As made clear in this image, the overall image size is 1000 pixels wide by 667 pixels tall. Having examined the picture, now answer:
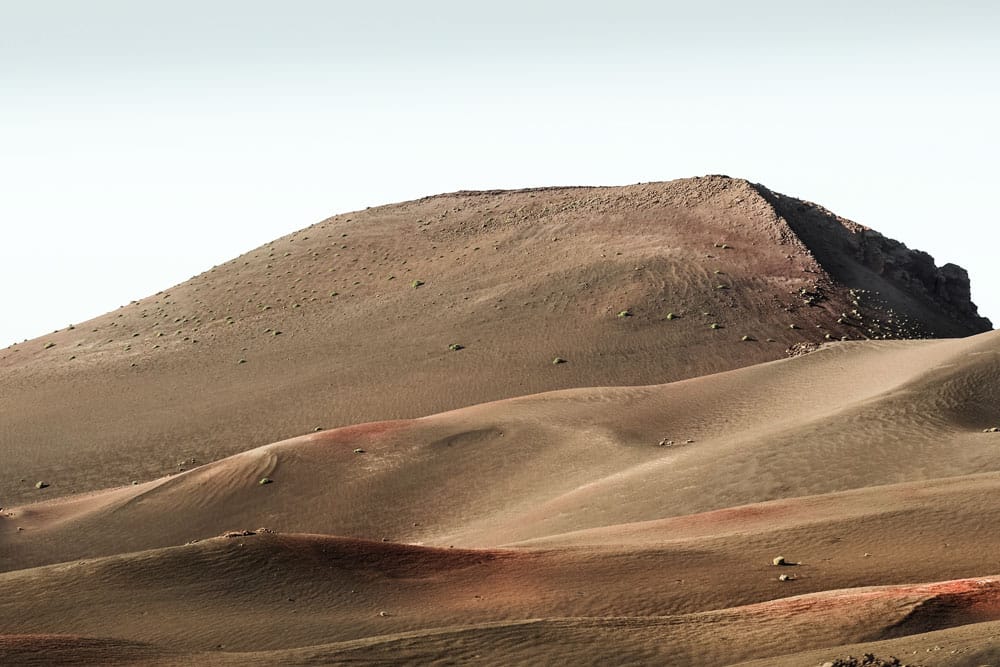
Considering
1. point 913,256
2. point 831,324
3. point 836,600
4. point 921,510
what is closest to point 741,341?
point 831,324

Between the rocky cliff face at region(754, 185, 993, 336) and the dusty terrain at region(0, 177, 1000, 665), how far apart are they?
26cm

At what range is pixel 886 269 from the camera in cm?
6047

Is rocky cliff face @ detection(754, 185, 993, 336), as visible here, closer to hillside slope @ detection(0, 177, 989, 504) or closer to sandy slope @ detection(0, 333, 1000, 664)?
hillside slope @ detection(0, 177, 989, 504)

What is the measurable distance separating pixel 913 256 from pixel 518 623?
5279cm

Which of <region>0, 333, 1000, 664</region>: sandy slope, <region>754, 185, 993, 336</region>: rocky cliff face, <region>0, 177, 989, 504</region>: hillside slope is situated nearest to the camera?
<region>0, 333, 1000, 664</region>: sandy slope

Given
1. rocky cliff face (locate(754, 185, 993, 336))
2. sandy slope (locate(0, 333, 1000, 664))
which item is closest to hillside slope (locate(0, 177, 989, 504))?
rocky cliff face (locate(754, 185, 993, 336))

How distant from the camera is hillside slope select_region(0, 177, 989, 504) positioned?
46.4 m

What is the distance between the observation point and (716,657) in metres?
14.3

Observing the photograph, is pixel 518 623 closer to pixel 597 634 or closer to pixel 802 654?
pixel 597 634

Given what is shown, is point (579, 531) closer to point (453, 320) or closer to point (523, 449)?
point (523, 449)

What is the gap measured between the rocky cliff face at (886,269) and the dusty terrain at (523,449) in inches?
10.2

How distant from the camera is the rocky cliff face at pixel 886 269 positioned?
57844mm

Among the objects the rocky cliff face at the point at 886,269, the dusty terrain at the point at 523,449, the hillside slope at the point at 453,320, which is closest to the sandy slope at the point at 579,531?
the dusty terrain at the point at 523,449

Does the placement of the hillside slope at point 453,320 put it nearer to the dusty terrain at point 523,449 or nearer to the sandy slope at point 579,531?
the dusty terrain at point 523,449
